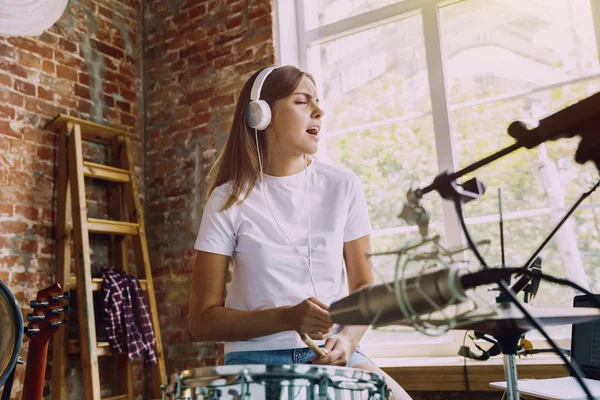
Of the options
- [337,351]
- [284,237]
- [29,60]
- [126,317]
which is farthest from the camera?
[29,60]

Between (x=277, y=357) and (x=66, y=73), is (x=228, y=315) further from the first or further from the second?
(x=66, y=73)

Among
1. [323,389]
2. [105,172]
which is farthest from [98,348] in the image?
[323,389]

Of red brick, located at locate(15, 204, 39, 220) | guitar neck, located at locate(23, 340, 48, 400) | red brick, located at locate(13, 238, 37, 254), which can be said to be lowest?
guitar neck, located at locate(23, 340, 48, 400)

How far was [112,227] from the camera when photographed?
2.94m

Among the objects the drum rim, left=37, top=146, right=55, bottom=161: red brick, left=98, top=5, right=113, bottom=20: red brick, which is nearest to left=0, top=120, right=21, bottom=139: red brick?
left=37, top=146, right=55, bottom=161: red brick

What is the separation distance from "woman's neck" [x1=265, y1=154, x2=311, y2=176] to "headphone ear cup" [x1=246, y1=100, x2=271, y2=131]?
146 millimetres

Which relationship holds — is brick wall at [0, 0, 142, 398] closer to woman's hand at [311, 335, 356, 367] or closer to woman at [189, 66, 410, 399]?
woman at [189, 66, 410, 399]

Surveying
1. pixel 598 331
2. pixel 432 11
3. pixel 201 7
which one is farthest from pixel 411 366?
pixel 201 7

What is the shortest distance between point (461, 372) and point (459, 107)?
1271 mm

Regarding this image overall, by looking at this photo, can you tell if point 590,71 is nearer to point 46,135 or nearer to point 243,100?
point 243,100

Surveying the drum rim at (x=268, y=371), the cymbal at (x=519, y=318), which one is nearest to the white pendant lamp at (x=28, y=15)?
the drum rim at (x=268, y=371)

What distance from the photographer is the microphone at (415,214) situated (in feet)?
2.23

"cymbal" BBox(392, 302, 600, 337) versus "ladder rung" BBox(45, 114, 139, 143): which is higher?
"ladder rung" BBox(45, 114, 139, 143)

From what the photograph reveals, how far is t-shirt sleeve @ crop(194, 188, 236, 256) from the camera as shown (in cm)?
169
